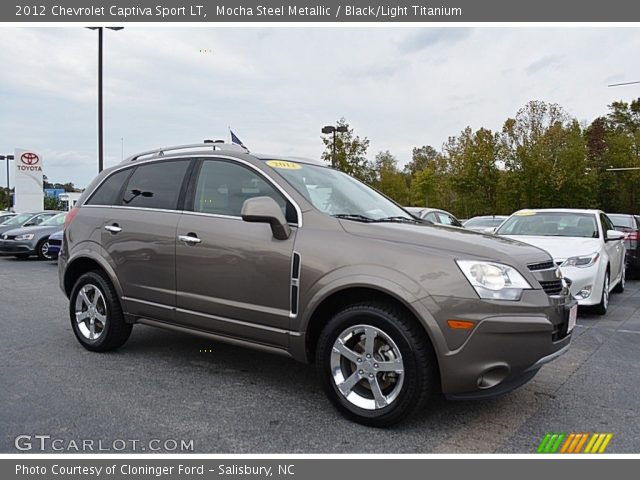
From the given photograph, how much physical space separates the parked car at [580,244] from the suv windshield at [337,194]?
340 cm

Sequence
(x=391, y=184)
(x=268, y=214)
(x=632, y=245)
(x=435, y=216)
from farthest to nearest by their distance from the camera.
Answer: (x=391, y=184) → (x=435, y=216) → (x=632, y=245) → (x=268, y=214)

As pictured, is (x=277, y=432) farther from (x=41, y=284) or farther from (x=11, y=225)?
(x=11, y=225)

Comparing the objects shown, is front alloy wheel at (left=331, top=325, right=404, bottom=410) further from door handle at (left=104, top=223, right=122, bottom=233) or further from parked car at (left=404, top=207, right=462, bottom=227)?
parked car at (left=404, top=207, right=462, bottom=227)

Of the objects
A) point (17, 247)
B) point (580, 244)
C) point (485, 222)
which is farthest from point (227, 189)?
point (485, 222)

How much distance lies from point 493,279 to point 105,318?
3.48 meters

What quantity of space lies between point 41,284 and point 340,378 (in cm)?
827

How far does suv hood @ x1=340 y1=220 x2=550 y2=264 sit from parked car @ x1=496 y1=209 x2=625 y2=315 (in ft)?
11.7

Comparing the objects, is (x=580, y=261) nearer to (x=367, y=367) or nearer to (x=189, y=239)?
(x=367, y=367)

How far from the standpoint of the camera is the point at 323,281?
135 inches

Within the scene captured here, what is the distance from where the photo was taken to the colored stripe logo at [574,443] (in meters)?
3.06

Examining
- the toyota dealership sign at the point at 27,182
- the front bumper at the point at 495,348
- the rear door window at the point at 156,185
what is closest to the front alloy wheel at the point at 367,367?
the front bumper at the point at 495,348

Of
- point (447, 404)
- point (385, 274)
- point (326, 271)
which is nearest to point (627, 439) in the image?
point (447, 404)

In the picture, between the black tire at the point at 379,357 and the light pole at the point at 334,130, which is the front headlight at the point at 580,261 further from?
the light pole at the point at 334,130

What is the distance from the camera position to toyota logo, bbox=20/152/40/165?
94.3 ft
